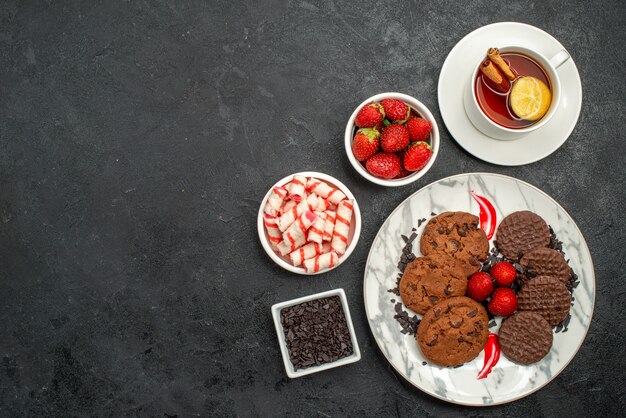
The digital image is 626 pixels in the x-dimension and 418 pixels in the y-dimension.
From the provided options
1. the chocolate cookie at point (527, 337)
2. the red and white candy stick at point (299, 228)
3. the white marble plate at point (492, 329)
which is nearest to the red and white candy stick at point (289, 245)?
the red and white candy stick at point (299, 228)

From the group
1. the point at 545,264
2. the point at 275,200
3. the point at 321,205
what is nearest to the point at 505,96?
the point at 545,264

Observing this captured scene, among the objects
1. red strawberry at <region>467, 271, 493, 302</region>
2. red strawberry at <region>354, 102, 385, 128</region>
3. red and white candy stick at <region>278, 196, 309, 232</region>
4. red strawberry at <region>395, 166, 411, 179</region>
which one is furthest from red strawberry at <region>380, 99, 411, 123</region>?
red strawberry at <region>467, 271, 493, 302</region>

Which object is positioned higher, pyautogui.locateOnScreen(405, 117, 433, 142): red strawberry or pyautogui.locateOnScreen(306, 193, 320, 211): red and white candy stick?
pyautogui.locateOnScreen(405, 117, 433, 142): red strawberry

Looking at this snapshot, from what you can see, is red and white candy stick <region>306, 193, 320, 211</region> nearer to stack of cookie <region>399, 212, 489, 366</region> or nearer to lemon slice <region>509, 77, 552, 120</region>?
stack of cookie <region>399, 212, 489, 366</region>

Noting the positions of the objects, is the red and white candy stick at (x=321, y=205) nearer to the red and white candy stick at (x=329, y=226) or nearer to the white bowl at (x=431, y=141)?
the red and white candy stick at (x=329, y=226)

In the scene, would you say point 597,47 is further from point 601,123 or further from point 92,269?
point 92,269

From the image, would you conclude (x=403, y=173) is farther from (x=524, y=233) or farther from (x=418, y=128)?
(x=524, y=233)
